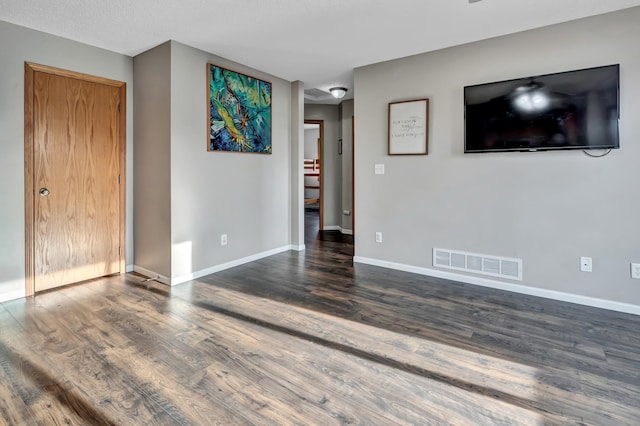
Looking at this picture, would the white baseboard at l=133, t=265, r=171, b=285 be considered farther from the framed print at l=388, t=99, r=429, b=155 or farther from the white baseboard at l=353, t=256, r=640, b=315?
the framed print at l=388, t=99, r=429, b=155

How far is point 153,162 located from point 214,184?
65 cm

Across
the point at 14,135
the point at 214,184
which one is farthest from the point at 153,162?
the point at 14,135

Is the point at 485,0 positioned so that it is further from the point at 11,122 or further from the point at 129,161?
the point at 11,122

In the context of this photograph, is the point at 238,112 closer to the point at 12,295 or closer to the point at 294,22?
the point at 294,22

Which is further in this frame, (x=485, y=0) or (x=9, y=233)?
(x=9, y=233)

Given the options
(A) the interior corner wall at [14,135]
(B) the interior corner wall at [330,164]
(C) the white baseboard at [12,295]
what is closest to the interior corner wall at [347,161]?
(B) the interior corner wall at [330,164]

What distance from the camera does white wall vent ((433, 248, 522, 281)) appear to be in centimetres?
333

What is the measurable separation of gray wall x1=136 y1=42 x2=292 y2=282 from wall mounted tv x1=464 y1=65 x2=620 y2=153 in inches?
97.2

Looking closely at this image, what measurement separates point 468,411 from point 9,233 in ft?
12.2

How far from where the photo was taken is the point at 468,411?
1647 millimetres

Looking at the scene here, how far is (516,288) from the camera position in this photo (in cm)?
331

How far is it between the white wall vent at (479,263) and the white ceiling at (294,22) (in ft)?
6.86

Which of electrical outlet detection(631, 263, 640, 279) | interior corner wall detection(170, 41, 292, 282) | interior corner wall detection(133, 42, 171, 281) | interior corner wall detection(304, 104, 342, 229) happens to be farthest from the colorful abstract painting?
electrical outlet detection(631, 263, 640, 279)

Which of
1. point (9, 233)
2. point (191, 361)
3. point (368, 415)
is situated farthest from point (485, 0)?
point (9, 233)
